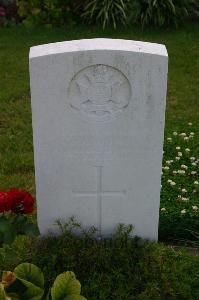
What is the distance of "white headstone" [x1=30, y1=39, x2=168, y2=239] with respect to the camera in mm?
3475

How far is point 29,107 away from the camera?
6.74 meters

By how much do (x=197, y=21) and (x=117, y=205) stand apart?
6519 mm

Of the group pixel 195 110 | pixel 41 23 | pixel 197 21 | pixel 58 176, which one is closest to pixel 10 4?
pixel 41 23

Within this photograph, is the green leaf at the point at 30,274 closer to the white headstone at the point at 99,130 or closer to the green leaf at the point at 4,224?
the green leaf at the point at 4,224

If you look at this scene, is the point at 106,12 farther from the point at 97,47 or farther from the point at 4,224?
the point at 4,224

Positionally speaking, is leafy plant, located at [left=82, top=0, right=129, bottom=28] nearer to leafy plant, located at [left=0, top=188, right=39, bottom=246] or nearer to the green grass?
the green grass

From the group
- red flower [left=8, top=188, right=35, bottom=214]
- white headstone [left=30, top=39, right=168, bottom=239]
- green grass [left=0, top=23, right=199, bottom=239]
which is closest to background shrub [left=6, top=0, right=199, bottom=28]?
green grass [left=0, top=23, right=199, bottom=239]

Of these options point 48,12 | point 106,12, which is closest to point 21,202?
point 106,12

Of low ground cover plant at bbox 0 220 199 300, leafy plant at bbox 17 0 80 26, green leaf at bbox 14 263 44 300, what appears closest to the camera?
green leaf at bbox 14 263 44 300

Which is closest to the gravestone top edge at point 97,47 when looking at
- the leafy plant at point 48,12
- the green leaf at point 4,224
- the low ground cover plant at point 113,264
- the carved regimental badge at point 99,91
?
the carved regimental badge at point 99,91

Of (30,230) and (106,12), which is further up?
(106,12)

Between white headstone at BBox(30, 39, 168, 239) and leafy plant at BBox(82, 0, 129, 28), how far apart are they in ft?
18.6

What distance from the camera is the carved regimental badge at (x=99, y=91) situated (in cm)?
350

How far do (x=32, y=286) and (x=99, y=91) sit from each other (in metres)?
1.15
